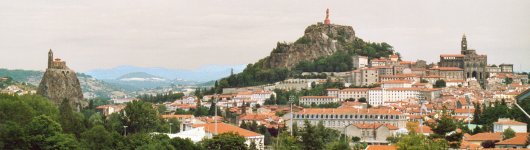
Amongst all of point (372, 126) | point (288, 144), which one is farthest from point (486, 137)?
point (372, 126)

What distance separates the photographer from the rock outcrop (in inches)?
4573

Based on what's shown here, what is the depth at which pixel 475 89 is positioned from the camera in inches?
4350

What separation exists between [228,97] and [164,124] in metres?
43.5

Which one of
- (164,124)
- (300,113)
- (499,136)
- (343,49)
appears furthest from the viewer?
(343,49)

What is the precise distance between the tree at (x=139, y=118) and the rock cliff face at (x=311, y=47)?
65484 mm

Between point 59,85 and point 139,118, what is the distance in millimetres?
55036

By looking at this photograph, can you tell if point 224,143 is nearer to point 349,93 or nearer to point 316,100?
point 316,100

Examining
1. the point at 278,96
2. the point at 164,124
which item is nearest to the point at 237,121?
the point at 164,124

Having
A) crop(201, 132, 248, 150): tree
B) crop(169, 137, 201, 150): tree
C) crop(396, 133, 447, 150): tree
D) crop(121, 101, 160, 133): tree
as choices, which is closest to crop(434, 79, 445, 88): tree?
crop(121, 101, 160, 133): tree

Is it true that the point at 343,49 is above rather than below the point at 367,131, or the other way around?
above

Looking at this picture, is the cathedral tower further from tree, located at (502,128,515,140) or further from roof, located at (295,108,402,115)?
tree, located at (502,128,515,140)

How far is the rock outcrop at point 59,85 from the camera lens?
116144mm

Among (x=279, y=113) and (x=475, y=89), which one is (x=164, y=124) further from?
(x=475, y=89)

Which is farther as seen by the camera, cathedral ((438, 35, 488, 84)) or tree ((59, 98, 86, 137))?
cathedral ((438, 35, 488, 84))
